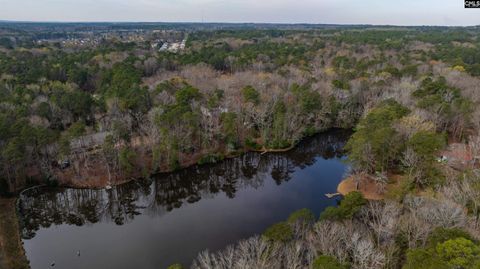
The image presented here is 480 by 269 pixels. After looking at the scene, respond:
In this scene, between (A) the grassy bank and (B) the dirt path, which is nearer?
(A) the grassy bank

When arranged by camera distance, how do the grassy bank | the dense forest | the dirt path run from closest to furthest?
the dense forest, the grassy bank, the dirt path

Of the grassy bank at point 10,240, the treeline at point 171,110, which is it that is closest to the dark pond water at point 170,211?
the grassy bank at point 10,240

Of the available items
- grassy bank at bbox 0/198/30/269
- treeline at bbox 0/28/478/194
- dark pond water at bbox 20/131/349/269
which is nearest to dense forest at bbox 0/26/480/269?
treeline at bbox 0/28/478/194

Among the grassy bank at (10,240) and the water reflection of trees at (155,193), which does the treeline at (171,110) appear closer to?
the water reflection of trees at (155,193)

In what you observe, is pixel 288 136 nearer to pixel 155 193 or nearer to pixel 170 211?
pixel 155 193

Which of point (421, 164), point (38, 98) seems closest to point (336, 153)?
point (421, 164)

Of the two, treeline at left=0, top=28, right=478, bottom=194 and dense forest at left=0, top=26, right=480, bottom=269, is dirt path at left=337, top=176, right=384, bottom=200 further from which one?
treeline at left=0, top=28, right=478, bottom=194

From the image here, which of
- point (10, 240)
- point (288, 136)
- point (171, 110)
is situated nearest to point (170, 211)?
point (10, 240)

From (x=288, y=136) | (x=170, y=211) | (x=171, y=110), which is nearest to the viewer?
(x=170, y=211)
